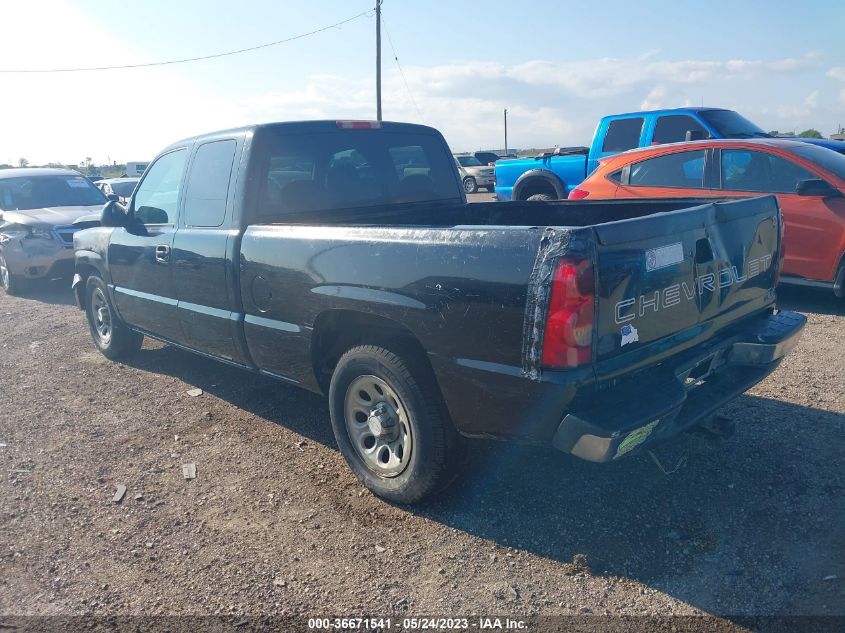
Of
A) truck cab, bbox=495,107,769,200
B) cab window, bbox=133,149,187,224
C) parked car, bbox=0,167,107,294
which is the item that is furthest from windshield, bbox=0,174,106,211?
truck cab, bbox=495,107,769,200

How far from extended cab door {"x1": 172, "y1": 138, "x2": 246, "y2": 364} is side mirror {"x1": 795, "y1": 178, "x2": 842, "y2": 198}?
518 centimetres

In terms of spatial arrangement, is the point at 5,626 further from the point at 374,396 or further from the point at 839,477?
the point at 839,477

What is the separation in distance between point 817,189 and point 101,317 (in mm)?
6813

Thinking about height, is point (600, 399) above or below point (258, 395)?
above

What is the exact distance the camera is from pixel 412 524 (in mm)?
3355

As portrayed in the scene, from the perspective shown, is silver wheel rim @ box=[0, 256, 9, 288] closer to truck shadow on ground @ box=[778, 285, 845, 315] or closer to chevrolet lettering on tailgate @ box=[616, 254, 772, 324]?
chevrolet lettering on tailgate @ box=[616, 254, 772, 324]

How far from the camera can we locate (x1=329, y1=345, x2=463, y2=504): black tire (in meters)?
3.18

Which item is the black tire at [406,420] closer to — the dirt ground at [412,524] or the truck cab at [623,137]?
the dirt ground at [412,524]

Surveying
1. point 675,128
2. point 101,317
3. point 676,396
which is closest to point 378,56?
point 675,128

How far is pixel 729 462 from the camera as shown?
3727 millimetres

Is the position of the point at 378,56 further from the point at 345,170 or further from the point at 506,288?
the point at 506,288

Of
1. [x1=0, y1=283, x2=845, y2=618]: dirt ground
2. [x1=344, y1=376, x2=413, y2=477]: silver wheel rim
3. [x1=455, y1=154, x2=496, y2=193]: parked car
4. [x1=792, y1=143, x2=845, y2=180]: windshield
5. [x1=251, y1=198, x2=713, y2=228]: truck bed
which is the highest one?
[x1=455, y1=154, x2=496, y2=193]: parked car

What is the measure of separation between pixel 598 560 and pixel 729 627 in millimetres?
583

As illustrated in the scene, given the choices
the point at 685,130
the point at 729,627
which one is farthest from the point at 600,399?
the point at 685,130
